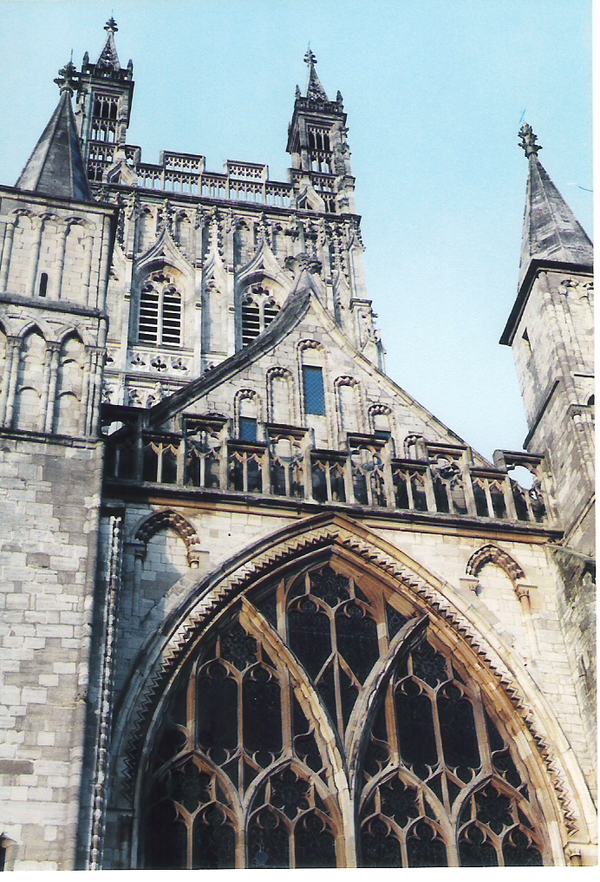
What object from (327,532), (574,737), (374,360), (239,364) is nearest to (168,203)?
(374,360)

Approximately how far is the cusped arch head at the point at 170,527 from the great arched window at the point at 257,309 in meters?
17.0

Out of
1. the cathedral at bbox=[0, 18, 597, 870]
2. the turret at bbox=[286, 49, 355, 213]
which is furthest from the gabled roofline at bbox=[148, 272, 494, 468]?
the turret at bbox=[286, 49, 355, 213]

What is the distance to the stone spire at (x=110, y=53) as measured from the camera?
38.6 metres

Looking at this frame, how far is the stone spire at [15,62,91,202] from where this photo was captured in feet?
54.5

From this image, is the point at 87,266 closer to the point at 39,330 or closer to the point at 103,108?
the point at 39,330

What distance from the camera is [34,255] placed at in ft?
51.1

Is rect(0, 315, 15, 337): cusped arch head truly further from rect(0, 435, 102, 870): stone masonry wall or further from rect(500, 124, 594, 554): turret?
rect(500, 124, 594, 554): turret

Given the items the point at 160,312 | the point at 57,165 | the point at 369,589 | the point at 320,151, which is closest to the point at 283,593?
the point at 369,589

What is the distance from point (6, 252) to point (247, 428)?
134 inches

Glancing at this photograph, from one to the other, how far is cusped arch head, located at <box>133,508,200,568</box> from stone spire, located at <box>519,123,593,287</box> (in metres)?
5.96

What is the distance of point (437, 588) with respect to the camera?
14.5 metres

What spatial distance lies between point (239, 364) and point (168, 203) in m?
17.8

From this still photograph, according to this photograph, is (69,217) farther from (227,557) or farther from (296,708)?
(296,708)

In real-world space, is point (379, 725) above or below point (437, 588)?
below
